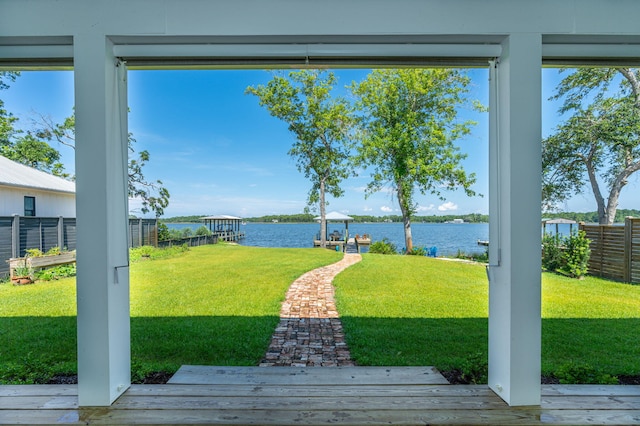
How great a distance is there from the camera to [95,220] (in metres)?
1.27

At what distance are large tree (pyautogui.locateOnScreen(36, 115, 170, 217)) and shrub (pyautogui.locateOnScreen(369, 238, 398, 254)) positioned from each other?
12.8ft

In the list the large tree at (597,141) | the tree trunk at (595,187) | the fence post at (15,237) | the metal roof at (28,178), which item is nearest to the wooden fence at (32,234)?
the fence post at (15,237)

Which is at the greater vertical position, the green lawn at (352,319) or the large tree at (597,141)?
the large tree at (597,141)

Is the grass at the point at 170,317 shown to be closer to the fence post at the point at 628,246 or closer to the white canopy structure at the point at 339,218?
the white canopy structure at the point at 339,218

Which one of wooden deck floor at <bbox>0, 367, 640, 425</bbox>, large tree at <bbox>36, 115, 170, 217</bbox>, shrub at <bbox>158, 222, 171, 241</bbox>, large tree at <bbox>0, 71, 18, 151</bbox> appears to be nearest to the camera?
wooden deck floor at <bbox>0, 367, 640, 425</bbox>

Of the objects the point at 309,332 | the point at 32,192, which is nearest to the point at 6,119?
the point at 32,192

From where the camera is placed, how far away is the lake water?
4176 mm

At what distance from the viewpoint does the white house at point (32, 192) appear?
11.5 feet

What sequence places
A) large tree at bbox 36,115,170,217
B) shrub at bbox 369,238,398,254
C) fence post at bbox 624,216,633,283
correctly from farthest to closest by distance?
shrub at bbox 369,238,398,254
fence post at bbox 624,216,633,283
large tree at bbox 36,115,170,217

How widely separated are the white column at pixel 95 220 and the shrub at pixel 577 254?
4.73 meters

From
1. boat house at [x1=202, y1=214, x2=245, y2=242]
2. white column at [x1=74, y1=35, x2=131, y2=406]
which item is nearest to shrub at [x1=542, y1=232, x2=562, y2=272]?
white column at [x1=74, y1=35, x2=131, y2=406]

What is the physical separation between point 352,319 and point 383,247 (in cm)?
305

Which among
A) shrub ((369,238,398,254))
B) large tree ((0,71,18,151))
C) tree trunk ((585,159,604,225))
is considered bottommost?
shrub ((369,238,398,254))

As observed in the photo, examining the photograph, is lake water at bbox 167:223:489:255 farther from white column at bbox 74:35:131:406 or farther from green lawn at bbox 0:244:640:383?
white column at bbox 74:35:131:406
